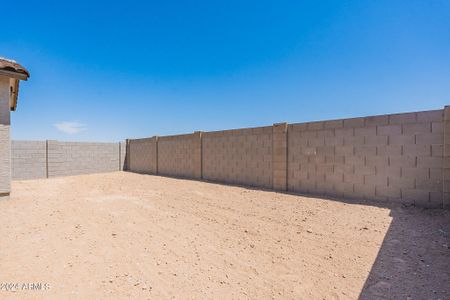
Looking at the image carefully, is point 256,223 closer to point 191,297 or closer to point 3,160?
point 191,297

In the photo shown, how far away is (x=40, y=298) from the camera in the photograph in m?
2.07

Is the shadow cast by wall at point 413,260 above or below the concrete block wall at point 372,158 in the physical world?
below

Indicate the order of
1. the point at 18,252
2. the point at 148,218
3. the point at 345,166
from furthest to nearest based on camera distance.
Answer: the point at 345,166, the point at 148,218, the point at 18,252

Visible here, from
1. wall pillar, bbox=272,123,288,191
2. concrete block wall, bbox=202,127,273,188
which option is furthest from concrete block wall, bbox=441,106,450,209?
A: concrete block wall, bbox=202,127,273,188

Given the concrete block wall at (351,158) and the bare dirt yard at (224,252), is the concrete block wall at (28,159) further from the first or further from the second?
the concrete block wall at (351,158)

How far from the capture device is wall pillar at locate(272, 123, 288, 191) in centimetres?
727

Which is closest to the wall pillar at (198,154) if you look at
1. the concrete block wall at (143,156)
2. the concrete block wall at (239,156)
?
the concrete block wall at (239,156)

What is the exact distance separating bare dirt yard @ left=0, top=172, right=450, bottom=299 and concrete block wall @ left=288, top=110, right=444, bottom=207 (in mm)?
556

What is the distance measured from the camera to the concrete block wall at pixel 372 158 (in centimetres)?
485

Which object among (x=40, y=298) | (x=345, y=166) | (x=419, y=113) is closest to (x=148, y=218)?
(x=40, y=298)

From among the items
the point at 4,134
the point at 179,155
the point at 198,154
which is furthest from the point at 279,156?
the point at 4,134

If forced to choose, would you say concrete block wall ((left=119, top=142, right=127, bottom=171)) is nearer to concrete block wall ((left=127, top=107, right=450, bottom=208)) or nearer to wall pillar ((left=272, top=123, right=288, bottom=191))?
concrete block wall ((left=127, top=107, right=450, bottom=208))

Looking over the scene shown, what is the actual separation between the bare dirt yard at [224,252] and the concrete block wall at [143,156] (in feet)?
27.6

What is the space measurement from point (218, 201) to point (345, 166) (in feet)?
11.6
